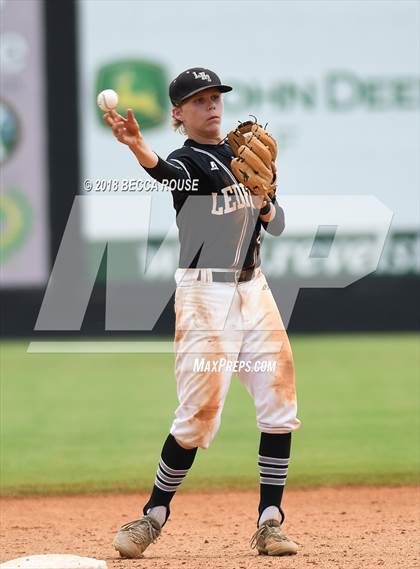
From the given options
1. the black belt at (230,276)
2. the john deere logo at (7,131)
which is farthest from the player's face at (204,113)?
the john deere logo at (7,131)

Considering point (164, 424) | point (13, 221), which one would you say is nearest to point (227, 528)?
point (164, 424)

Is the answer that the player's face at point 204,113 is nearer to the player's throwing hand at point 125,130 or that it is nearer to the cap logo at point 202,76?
the cap logo at point 202,76

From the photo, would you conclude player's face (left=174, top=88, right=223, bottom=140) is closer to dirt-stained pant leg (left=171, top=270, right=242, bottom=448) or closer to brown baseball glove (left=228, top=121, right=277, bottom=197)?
brown baseball glove (left=228, top=121, right=277, bottom=197)

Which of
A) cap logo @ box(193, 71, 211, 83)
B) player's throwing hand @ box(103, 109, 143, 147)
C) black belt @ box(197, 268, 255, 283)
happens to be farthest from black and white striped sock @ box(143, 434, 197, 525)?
cap logo @ box(193, 71, 211, 83)

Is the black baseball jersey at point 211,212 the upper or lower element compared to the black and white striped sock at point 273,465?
upper

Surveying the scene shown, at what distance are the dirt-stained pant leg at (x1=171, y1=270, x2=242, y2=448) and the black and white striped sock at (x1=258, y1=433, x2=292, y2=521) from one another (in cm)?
29

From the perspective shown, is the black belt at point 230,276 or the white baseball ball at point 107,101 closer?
the white baseball ball at point 107,101

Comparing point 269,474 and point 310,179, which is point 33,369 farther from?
point 269,474

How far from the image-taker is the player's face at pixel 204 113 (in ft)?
17.6

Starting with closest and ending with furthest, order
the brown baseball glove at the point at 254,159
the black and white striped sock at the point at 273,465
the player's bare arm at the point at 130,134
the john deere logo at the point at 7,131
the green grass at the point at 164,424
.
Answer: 1. the player's bare arm at the point at 130,134
2. the brown baseball glove at the point at 254,159
3. the black and white striped sock at the point at 273,465
4. the green grass at the point at 164,424
5. the john deere logo at the point at 7,131

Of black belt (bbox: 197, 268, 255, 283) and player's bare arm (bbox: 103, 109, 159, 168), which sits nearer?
player's bare arm (bbox: 103, 109, 159, 168)

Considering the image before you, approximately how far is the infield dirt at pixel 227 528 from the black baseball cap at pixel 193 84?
7.04ft

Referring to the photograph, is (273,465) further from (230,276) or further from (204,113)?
(204,113)

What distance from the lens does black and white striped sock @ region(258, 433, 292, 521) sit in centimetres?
537
